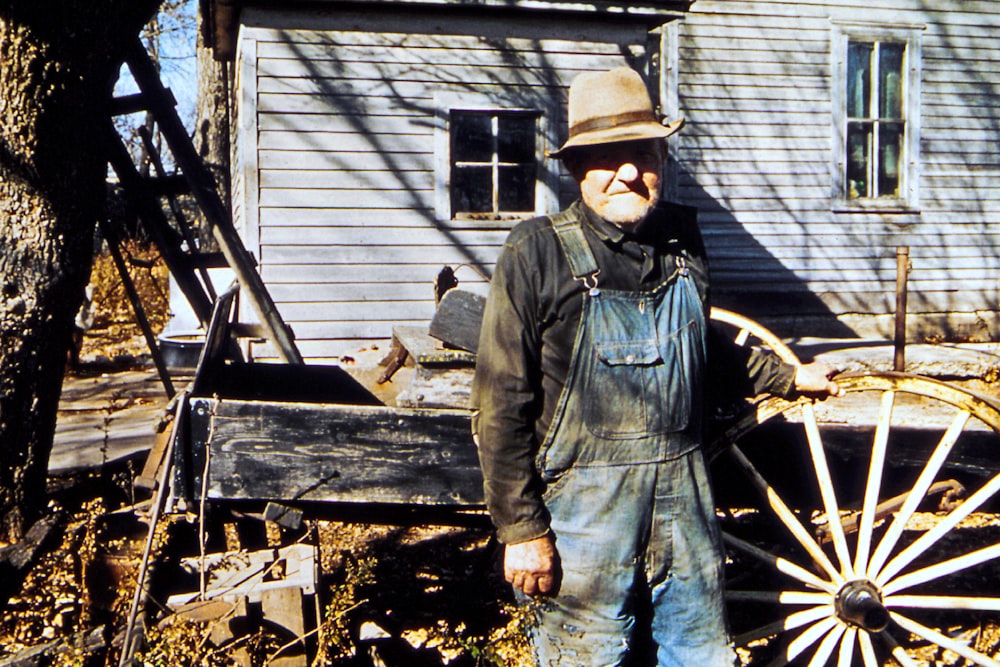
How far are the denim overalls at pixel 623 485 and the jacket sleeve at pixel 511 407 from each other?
106mm

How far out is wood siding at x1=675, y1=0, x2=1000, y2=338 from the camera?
35.4 ft

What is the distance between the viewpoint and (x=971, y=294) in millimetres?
11594

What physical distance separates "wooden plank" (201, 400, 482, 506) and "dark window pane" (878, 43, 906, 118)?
1004cm

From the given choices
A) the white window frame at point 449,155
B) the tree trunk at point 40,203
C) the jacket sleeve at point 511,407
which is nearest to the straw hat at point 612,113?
the jacket sleeve at point 511,407

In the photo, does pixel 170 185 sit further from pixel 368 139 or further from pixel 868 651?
pixel 868 651

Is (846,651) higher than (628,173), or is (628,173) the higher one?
(628,173)

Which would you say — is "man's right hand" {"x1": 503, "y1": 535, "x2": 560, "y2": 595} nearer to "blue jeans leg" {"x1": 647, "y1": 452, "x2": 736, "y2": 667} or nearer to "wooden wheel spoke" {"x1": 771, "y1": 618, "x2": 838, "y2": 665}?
"blue jeans leg" {"x1": 647, "y1": 452, "x2": 736, "y2": 667}

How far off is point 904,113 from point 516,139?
524 centimetres

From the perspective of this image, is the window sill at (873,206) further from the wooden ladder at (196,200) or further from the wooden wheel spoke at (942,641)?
the wooden wheel spoke at (942,641)

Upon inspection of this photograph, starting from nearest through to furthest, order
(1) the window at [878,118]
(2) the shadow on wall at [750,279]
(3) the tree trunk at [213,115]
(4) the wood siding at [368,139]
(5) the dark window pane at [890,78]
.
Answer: (4) the wood siding at [368,139] → (2) the shadow on wall at [750,279] → (1) the window at [878,118] → (5) the dark window pane at [890,78] → (3) the tree trunk at [213,115]

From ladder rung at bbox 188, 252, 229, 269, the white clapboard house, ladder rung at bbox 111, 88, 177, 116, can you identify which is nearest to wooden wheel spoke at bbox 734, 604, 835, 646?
ladder rung at bbox 188, 252, 229, 269

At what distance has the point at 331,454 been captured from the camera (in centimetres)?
290

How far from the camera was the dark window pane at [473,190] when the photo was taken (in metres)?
8.98

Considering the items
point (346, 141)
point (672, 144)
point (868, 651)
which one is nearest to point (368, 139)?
point (346, 141)
